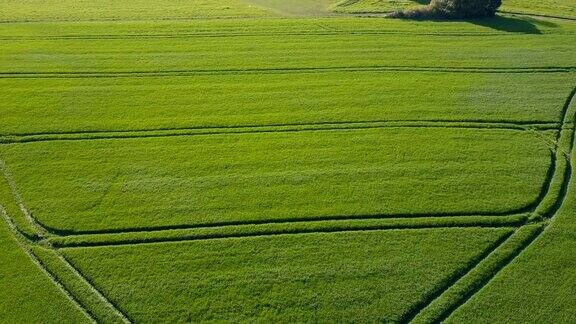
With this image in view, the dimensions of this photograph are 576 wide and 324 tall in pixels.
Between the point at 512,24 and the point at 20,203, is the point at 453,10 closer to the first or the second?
the point at 512,24

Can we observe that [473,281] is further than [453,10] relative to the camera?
No

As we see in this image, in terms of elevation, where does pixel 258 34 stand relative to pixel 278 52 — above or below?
above

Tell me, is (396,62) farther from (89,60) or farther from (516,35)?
(89,60)

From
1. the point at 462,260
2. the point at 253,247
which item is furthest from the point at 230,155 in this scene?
the point at 462,260

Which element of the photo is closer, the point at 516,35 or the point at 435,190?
the point at 435,190

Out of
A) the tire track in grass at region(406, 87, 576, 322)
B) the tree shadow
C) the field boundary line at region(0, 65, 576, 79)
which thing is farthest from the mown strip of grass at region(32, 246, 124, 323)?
the tree shadow

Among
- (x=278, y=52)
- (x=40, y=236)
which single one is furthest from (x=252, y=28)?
(x=40, y=236)
